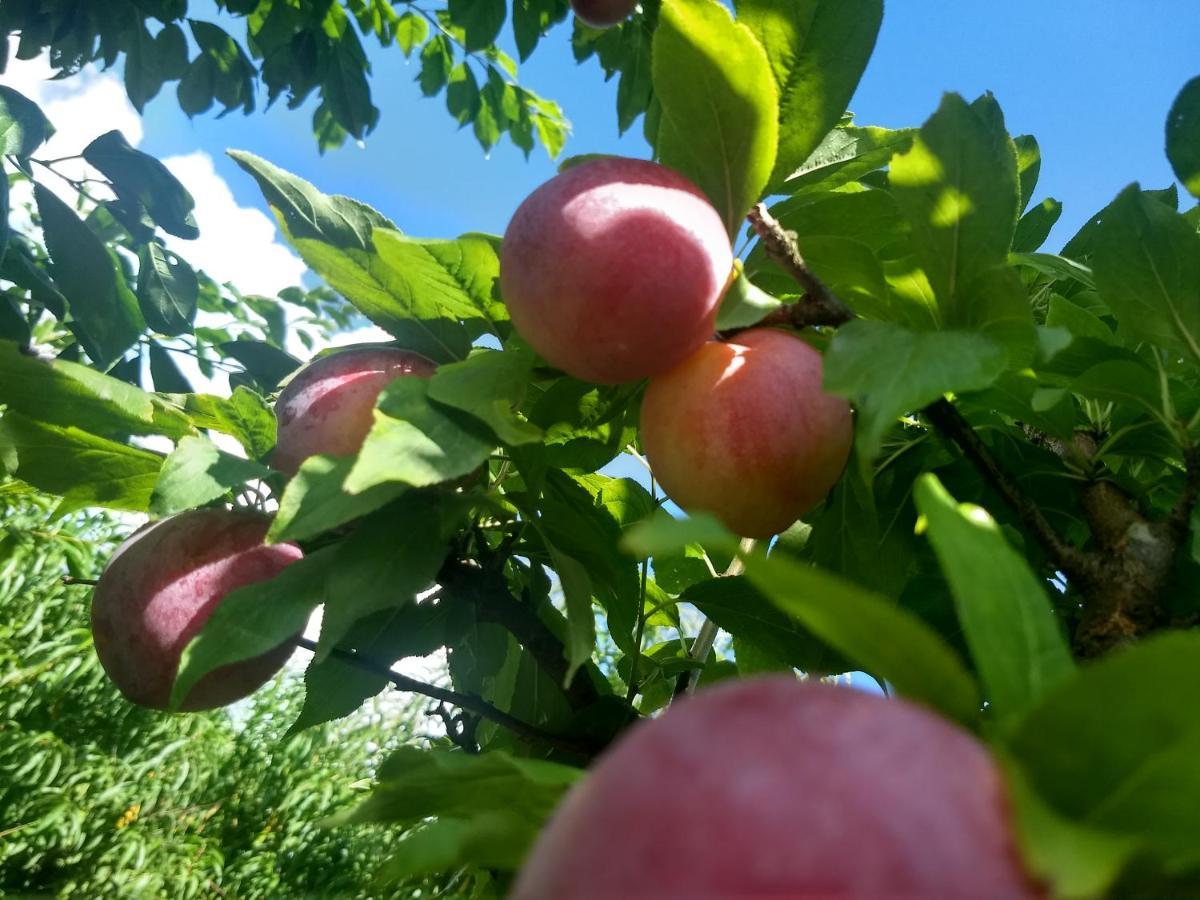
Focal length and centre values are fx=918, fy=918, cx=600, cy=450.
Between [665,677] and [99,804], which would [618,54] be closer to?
[665,677]

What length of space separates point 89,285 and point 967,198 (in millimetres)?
998

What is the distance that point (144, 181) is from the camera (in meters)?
1.31

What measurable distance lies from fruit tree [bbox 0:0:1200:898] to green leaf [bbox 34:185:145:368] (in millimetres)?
499

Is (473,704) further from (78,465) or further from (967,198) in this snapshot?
(967,198)

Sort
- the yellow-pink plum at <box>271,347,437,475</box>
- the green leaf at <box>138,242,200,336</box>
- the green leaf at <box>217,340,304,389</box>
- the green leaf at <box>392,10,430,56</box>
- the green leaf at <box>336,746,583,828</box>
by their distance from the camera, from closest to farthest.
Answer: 1. the green leaf at <box>336,746,583,828</box>
2. the yellow-pink plum at <box>271,347,437,475</box>
3. the green leaf at <box>217,340,304,389</box>
4. the green leaf at <box>138,242,200,336</box>
5. the green leaf at <box>392,10,430,56</box>

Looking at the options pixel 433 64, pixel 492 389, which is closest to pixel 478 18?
pixel 433 64

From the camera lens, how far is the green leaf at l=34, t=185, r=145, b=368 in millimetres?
1056

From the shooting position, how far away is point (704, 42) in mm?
469

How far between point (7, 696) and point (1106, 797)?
128 inches

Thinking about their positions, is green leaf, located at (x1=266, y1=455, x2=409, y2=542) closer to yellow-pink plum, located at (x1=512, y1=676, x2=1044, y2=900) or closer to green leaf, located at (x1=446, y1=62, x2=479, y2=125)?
yellow-pink plum, located at (x1=512, y1=676, x2=1044, y2=900)

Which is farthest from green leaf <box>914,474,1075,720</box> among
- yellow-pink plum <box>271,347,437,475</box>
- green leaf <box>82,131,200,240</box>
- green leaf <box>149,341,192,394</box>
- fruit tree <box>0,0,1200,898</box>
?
green leaf <box>82,131,200,240</box>

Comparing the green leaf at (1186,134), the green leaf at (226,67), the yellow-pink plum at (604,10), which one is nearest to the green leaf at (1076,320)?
the green leaf at (1186,134)

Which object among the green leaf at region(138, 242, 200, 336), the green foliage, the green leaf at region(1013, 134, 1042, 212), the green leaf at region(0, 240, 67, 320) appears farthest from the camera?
the green foliage

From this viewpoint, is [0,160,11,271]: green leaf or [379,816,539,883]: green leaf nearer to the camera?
[379,816,539,883]: green leaf
